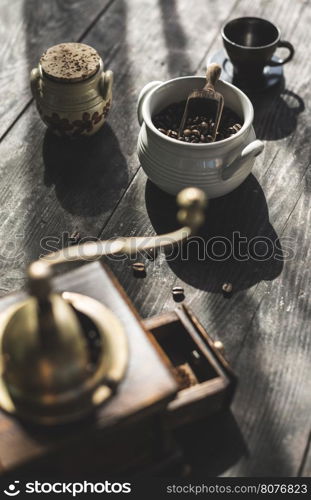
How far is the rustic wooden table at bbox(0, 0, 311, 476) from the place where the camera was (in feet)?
3.23

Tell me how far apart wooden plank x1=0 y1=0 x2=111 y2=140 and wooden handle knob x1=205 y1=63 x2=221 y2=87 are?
53 cm

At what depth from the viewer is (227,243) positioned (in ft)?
4.05

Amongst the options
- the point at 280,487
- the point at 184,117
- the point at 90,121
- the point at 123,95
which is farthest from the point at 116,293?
the point at 123,95

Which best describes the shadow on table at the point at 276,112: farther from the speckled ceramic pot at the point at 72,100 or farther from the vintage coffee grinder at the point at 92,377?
the vintage coffee grinder at the point at 92,377

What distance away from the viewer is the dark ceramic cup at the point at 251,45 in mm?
1535

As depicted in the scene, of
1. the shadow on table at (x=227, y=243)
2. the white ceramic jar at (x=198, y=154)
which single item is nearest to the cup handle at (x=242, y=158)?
the white ceramic jar at (x=198, y=154)

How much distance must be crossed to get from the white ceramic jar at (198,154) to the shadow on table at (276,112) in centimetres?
23

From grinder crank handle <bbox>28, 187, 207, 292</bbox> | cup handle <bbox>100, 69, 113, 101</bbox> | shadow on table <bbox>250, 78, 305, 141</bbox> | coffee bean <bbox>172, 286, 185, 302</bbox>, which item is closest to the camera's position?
grinder crank handle <bbox>28, 187, 207, 292</bbox>

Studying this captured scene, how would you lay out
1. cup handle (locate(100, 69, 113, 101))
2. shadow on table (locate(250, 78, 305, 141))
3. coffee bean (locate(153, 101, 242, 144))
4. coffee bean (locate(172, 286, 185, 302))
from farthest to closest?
shadow on table (locate(250, 78, 305, 141))
cup handle (locate(100, 69, 113, 101))
coffee bean (locate(153, 101, 242, 144))
coffee bean (locate(172, 286, 185, 302))

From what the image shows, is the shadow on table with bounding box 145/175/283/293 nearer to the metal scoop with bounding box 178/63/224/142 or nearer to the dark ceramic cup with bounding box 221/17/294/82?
the metal scoop with bounding box 178/63/224/142

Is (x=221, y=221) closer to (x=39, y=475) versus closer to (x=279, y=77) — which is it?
(x=279, y=77)

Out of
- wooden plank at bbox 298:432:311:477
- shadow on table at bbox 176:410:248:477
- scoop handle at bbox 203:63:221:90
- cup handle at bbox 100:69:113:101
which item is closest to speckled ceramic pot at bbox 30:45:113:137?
cup handle at bbox 100:69:113:101

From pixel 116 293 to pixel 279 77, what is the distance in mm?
976

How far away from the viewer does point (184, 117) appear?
4.05ft
